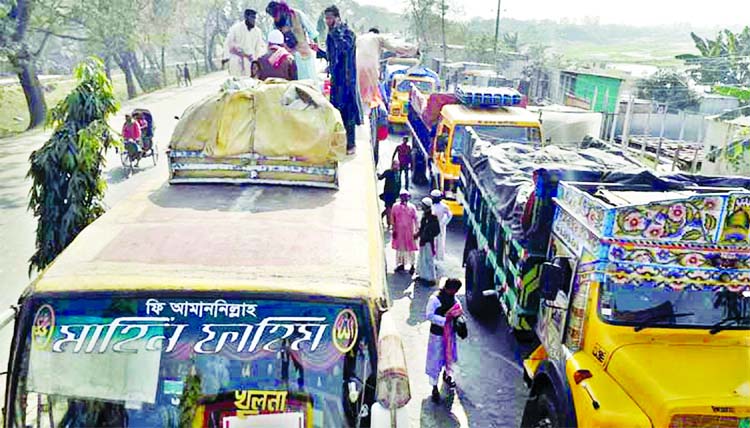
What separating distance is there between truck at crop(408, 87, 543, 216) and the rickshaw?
24.6 feet

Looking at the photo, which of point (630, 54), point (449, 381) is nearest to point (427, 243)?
point (449, 381)

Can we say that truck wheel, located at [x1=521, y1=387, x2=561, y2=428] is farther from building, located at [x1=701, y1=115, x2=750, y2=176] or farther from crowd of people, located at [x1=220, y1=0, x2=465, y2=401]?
building, located at [x1=701, y1=115, x2=750, y2=176]

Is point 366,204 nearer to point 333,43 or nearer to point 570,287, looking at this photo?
point 570,287

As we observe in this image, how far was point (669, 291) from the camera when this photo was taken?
493cm

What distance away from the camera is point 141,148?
54.7ft

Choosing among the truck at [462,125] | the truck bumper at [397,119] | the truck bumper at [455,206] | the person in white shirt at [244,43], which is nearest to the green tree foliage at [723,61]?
the truck bumper at [397,119]

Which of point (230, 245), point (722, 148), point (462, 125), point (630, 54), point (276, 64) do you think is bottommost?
point (630, 54)

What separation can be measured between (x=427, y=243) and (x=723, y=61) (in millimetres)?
21759

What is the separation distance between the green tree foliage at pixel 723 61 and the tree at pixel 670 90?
Answer: 0.94 meters

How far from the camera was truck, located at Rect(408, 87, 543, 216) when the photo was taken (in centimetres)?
1205

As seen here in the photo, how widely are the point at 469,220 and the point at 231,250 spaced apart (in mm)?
6776

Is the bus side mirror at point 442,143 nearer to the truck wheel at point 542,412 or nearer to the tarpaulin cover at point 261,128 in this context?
the tarpaulin cover at point 261,128

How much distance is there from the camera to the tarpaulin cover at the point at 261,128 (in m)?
5.35

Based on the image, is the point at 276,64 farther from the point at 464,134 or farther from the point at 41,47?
the point at 41,47
